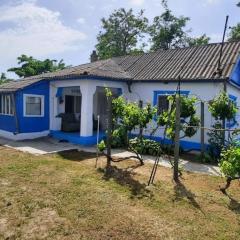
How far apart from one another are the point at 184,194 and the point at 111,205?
1.91m

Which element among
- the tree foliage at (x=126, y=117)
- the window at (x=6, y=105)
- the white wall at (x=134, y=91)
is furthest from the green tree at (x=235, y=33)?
the tree foliage at (x=126, y=117)

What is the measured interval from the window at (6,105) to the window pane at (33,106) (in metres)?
1.05

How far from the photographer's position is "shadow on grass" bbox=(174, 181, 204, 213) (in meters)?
6.88

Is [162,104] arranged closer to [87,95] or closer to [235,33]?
[87,95]

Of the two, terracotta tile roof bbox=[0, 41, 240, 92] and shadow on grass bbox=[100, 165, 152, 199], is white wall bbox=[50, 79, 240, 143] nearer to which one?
terracotta tile roof bbox=[0, 41, 240, 92]

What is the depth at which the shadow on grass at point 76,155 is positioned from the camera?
1133 centimetres

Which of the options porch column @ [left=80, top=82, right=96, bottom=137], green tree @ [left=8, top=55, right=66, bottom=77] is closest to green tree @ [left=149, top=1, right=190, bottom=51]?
green tree @ [left=8, top=55, right=66, bottom=77]

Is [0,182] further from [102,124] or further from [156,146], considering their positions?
[102,124]

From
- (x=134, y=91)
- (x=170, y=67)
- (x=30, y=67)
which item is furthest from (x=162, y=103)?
(x=30, y=67)

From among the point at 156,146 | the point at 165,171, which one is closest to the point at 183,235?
the point at 165,171

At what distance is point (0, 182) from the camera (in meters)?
8.22

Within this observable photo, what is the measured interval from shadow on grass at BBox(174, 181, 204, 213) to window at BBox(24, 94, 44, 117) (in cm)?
987

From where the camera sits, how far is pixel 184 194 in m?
7.43

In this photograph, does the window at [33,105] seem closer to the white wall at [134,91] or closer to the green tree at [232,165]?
the white wall at [134,91]
